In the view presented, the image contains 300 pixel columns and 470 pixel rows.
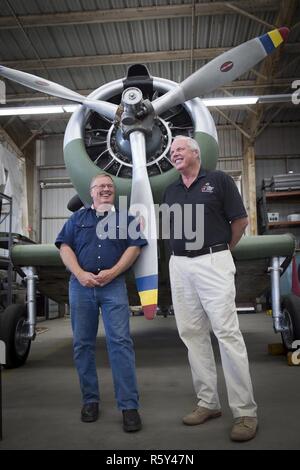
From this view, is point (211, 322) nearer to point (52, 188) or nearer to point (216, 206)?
point (216, 206)

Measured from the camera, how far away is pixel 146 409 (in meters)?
2.55

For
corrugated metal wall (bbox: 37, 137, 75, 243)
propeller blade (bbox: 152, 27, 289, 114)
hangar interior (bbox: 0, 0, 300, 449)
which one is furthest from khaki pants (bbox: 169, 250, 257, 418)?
corrugated metal wall (bbox: 37, 137, 75, 243)

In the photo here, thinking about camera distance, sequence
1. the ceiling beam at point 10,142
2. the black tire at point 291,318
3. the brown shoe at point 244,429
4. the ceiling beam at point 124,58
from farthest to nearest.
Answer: the ceiling beam at point 10,142 → the ceiling beam at point 124,58 → the black tire at point 291,318 → the brown shoe at point 244,429

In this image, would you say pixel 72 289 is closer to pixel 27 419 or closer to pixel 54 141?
pixel 27 419

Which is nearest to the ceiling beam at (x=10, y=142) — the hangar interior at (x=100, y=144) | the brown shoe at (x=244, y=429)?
the hangar interior at (x=100, y=144)

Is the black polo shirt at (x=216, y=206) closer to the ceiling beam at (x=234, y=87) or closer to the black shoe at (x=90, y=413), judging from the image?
the black shoe at (x=90, y=413)

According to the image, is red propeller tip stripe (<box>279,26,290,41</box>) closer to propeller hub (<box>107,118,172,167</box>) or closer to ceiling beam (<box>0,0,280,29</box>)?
propeller hub (<box>107,118,172,167</box>)

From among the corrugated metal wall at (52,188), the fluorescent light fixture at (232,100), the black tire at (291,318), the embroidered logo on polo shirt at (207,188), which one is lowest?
the black tire at (291,318)

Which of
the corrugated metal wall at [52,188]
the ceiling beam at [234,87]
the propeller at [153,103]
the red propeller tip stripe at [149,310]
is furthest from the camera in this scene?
the corrugated metal wall at [52,188]

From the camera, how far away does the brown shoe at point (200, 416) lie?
2.20 metres

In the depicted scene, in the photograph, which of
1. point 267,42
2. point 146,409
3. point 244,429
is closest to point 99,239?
point 146,409

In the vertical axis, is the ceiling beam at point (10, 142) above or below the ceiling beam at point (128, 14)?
below

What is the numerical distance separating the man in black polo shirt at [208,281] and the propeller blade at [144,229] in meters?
0.24
